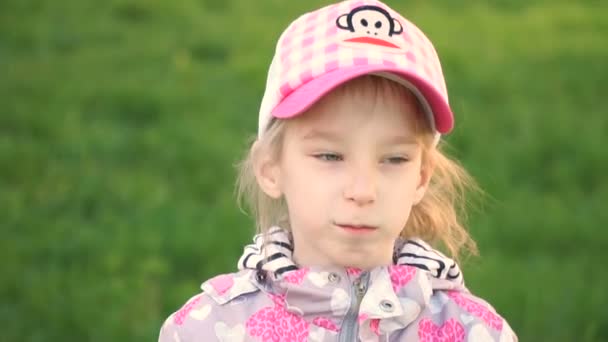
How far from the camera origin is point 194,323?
2.75 metres

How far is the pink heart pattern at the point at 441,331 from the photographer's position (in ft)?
8.86

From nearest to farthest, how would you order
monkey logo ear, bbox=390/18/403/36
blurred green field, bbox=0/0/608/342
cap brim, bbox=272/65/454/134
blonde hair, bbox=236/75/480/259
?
cap brim, bbox=272/65/454/134 → monkey logo ear, bbox=390/18/403/36 → blonde hair, bbox=236/75/480/259 → blurred green field, bbox=0/0/608/342

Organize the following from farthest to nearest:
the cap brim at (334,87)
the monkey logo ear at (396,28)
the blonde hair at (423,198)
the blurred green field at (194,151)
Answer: the blurred green field at (194,151) < the blonde hair at (423,198) < the monkey logo ear at (396,28) < the cap brim at (334,87)

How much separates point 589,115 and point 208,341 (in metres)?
4.15

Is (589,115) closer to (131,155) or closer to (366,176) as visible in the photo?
(131,155)

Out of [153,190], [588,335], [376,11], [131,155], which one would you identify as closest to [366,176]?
[376,11]

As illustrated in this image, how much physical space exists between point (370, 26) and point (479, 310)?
682mm

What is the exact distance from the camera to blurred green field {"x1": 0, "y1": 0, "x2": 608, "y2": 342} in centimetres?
468

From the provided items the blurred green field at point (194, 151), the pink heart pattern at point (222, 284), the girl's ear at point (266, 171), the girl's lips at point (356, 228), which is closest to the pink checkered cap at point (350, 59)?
the girl's ear at point (266, 171)

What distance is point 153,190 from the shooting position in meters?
5.72

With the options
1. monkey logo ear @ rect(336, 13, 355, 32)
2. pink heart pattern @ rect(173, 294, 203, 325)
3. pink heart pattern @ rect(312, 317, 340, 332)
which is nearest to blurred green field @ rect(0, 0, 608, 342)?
pink heart pattern @ rect(173, 294, 203, 325)

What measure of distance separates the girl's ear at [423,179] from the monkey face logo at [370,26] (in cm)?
33

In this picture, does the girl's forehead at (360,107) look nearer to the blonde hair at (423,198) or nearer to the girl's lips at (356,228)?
the blonde hair at (423,198)

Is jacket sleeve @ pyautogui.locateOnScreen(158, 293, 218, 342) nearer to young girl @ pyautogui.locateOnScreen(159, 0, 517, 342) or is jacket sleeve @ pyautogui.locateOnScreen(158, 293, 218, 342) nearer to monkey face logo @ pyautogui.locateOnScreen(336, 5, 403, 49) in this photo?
young girl @ pyautogui.locateOnScreen(159, 0, 517, 342)
